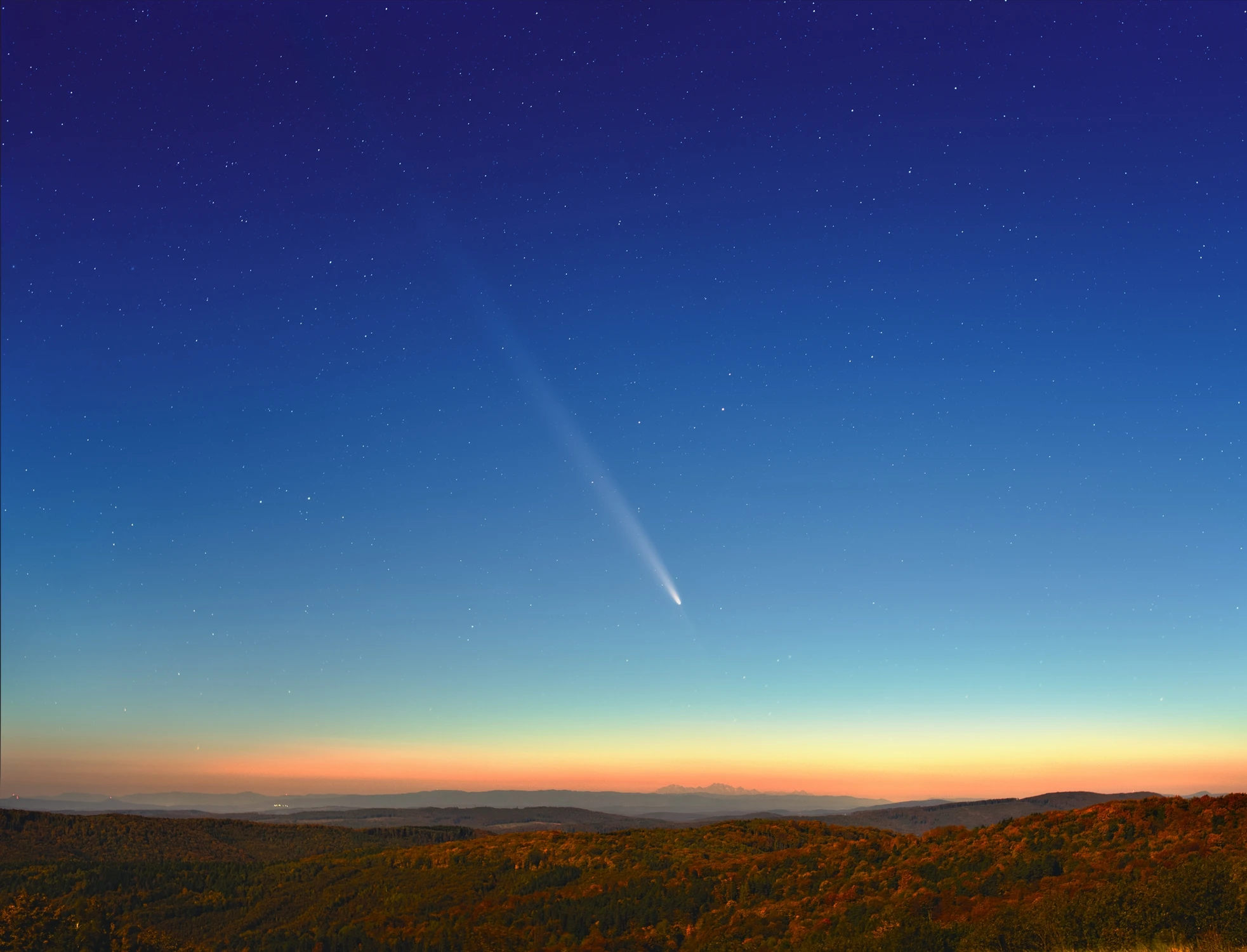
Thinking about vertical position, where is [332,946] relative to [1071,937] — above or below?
below

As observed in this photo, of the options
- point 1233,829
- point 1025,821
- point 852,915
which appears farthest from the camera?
point 1025,821

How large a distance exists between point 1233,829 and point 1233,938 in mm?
26575

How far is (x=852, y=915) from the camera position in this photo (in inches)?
2445

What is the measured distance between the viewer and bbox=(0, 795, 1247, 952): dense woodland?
40.2m

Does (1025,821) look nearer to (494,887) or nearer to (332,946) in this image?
(494,887)

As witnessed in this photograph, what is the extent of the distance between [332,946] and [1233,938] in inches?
5603

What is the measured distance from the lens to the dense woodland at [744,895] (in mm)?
40250

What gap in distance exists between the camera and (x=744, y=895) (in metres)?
91.5

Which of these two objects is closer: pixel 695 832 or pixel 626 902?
pixel 626 902

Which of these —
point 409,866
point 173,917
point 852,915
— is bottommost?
point 173,917

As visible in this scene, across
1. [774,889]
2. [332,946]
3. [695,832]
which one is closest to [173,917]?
[332,946]

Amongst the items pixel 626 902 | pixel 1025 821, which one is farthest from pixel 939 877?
pixel 626 902

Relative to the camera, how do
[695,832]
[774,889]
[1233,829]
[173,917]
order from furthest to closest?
[173,917] → [695,832] → [774,889] → [1233,829]

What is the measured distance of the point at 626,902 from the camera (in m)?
105
